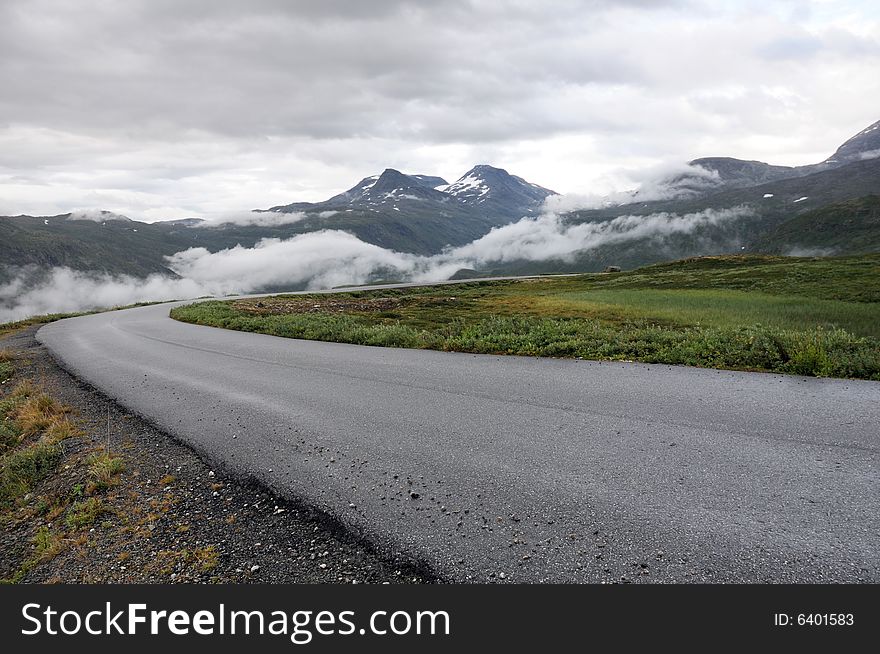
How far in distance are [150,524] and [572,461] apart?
5.48 metres

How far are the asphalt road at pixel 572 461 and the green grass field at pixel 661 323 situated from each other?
1.78 meters

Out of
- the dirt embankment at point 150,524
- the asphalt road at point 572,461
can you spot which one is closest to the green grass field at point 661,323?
the asphalt road at point 572,461

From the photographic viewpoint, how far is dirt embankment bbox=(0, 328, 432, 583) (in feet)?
15.5

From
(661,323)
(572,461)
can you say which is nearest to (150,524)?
(572,461)

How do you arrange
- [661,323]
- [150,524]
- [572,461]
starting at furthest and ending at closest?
[661,323]
[572,461]
[150,524]

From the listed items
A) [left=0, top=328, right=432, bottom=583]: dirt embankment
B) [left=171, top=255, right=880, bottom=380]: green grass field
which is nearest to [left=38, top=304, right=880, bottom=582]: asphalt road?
[left=0, top=328, right=432, bottom=583]: dirt embankment

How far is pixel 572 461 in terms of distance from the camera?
6309 mm

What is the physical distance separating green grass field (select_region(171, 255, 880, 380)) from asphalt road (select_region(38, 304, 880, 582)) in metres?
1.78

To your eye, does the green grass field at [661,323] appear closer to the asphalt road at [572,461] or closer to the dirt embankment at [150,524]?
the asphalt road at [572,461]

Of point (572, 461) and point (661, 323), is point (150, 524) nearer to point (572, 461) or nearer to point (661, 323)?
point (572, 461)

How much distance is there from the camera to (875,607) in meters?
3.58

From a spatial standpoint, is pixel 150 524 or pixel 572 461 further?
pixel 572 461

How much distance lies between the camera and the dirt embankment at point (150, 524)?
4723mm

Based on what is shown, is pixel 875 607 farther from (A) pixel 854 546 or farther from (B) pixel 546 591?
(B) pixel 546 591
